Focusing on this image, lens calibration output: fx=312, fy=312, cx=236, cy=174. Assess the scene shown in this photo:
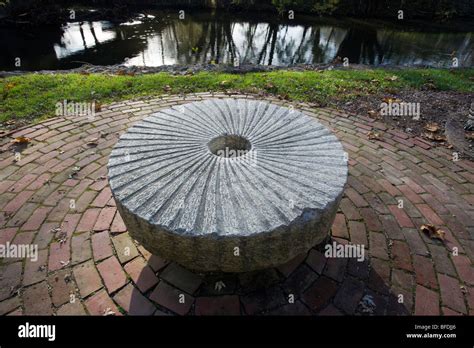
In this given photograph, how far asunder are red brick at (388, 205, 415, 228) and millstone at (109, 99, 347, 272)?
941 millimetres

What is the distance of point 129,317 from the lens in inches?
84.3

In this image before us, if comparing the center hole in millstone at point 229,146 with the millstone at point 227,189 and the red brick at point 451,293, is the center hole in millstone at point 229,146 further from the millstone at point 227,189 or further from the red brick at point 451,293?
the red brick at point 451,293

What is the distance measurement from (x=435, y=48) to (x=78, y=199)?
1280 cm

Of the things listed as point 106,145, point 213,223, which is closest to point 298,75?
point 106,145

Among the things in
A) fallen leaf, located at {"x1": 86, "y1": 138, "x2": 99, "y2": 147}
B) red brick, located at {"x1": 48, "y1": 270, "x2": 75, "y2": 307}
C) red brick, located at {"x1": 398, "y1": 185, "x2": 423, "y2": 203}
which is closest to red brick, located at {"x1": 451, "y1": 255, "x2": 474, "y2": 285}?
red brick, located at {"x1": 398, "y1": 185, "x2": 423, "y2": 203}

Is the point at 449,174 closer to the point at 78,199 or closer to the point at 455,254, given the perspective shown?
the point at 455,254

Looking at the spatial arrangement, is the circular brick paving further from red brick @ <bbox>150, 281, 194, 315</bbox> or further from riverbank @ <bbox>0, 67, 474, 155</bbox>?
riverbank @ <bbox>0, 67, 474, 155</bbox>

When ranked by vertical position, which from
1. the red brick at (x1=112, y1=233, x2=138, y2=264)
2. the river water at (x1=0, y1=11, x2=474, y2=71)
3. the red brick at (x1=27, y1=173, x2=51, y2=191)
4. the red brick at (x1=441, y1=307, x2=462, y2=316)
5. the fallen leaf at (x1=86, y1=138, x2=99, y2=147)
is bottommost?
the red brick at (x1=441, y1=307, x2=462, y2=316)

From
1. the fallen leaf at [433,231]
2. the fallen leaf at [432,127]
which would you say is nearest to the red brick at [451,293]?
the fallen leaf at [433,231]

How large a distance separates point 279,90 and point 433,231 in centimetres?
335

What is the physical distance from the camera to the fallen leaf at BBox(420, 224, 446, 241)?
2809mm

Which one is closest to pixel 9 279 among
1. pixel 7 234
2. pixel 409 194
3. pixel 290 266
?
pixel 7 234

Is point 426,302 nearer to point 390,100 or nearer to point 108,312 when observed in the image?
point 108,312

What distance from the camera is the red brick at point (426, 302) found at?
89.0 inches
